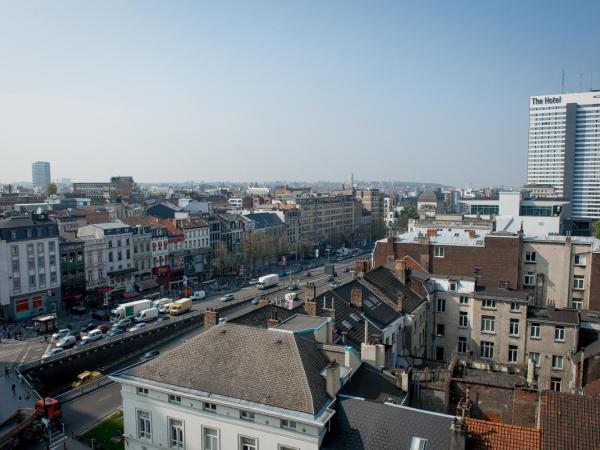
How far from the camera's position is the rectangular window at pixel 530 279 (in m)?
54.5

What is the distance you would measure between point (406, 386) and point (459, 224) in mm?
45266

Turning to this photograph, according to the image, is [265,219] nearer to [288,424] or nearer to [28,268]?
[28,268]

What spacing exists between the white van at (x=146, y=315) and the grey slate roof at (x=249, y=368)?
45.5 meters

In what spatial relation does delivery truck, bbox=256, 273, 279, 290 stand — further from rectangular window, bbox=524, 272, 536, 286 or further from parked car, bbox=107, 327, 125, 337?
rectangular window, bbox=524, 272, 536, 286

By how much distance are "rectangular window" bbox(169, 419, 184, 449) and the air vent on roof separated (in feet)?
35.3

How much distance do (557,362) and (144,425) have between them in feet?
113

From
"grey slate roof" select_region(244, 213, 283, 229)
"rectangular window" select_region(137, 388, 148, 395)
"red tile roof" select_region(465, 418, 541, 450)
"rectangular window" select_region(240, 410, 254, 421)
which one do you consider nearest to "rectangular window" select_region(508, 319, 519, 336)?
"red tile roof" select_region(465, 418, 541, 450)

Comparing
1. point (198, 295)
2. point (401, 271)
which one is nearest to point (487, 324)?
point (401, 271)

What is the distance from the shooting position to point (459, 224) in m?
68.9

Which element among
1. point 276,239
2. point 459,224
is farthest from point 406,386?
point 276,239

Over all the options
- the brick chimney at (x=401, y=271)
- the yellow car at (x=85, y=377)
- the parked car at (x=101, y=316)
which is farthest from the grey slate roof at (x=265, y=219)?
the brick chimney at (x=401, y=271)

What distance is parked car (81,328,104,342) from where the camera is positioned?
199 feet

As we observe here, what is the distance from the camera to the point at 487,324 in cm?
4819

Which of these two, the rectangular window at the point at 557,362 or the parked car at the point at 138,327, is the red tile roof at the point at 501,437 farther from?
the parked car at the point at 138,327
